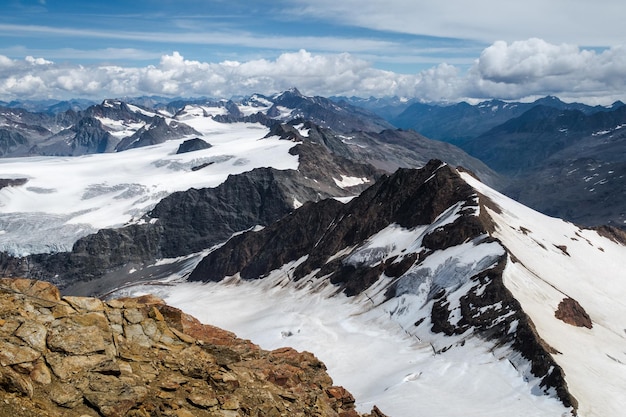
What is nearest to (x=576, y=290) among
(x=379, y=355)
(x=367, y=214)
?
(x=379, y=355)

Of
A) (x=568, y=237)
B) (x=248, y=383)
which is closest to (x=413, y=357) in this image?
(x=248, y=383)

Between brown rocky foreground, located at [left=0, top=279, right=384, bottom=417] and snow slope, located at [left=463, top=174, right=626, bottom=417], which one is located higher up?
brown rocky foreground, located at [left=0, top=279, right=384, bottom=417]

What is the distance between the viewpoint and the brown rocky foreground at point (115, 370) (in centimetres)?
2141

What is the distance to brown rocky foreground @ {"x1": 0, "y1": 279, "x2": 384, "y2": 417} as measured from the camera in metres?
21.4

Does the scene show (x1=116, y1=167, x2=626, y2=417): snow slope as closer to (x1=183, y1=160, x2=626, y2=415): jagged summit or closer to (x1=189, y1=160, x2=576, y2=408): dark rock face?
(x1=183, y1=160, x2=626, y2=415): jagged summit

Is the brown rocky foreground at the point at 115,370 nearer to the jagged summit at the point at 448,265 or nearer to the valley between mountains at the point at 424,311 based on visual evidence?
the valley between mountains at the point at 424,311

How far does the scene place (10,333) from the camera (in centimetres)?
2269

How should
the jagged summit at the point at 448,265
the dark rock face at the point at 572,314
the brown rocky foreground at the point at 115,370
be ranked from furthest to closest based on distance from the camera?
the dark rock face at the point at 572,314 < the jagged summit at the point at 448,265 < the brown rocky foreground at the point at 115,370

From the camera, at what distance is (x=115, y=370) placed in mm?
23844

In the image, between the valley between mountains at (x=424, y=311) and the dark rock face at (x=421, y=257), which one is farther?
the dark rock face at (x=421, y=257)

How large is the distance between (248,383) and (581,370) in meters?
54.6

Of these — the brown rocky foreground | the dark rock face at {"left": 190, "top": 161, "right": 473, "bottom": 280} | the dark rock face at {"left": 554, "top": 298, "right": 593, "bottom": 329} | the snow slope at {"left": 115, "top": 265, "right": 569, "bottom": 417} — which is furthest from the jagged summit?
the brown rocky foreground

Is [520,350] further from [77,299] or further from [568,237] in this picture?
[568,237]

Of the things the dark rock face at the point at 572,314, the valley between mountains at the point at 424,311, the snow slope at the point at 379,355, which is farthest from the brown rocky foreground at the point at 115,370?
the dark rock face at the point at 572,314
